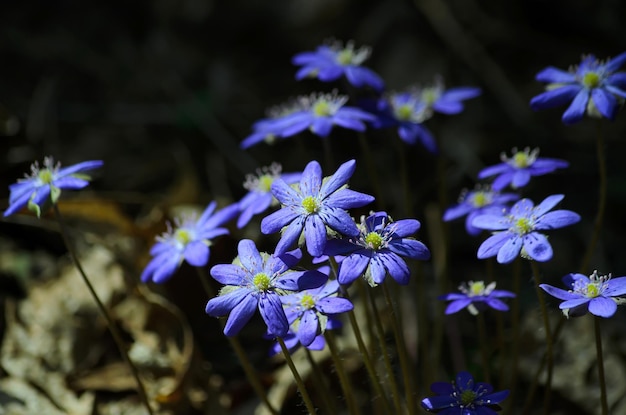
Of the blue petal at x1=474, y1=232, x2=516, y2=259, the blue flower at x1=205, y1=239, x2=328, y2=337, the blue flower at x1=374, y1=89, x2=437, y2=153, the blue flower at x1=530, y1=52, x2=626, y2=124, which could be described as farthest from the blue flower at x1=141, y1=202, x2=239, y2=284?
the blue flower at x1=530, y1=52, x2=626, y2=124

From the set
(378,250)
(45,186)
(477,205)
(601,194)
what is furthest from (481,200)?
(45,186)

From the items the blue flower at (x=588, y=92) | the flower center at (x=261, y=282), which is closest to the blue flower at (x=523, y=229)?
the blue flower at (x=588, y=92)

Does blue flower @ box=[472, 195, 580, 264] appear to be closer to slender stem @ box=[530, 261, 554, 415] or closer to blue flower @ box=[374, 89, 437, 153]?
slender stem @ box=[530, 261, 554, 415]

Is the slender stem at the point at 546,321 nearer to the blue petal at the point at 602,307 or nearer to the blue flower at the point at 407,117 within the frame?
the blue petal at the point at 602,307

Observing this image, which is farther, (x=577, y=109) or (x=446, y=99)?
(x=446, y=99)

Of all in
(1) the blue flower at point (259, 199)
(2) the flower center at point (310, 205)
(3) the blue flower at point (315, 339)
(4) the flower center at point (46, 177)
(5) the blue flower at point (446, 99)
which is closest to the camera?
(2) the flower center at point (310, 205)

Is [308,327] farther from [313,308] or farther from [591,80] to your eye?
[591,80]
